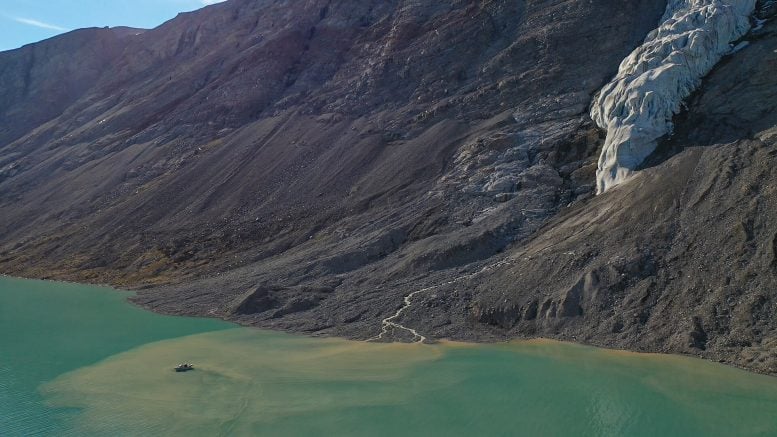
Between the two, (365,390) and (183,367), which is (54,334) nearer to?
(183,367)

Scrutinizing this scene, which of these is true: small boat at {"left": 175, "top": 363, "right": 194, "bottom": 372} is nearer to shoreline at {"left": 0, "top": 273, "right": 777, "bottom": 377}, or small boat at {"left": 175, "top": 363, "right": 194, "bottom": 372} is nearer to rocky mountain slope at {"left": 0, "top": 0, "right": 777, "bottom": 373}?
shoreline at {"left": 0, "top": 273, "right": 777, "bottom": 377}

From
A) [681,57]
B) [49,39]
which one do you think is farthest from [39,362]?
[49,39]

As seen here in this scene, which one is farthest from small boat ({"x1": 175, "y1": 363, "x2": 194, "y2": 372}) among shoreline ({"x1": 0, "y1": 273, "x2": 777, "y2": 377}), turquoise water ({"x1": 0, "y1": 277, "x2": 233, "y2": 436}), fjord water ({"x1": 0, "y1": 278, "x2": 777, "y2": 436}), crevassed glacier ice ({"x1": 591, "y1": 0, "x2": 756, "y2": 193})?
crevassed glacier ice ({"x1": 591, "y1": 0, "x2": 756, "y2": 193})

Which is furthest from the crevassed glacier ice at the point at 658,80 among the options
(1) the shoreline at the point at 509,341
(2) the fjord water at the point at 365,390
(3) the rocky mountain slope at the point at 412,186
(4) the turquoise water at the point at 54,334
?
(4) the turquoise water at the point at 54,334

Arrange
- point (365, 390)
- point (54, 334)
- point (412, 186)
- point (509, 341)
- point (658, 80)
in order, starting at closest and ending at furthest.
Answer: point (365, 390)
point (509, 341)
point (54, 334)
point (658, 80)
point (412, 186)

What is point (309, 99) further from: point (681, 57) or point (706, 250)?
point (706, 250)

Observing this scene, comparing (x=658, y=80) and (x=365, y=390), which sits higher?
(x=658, y=80)

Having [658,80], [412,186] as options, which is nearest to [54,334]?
[412,186]
